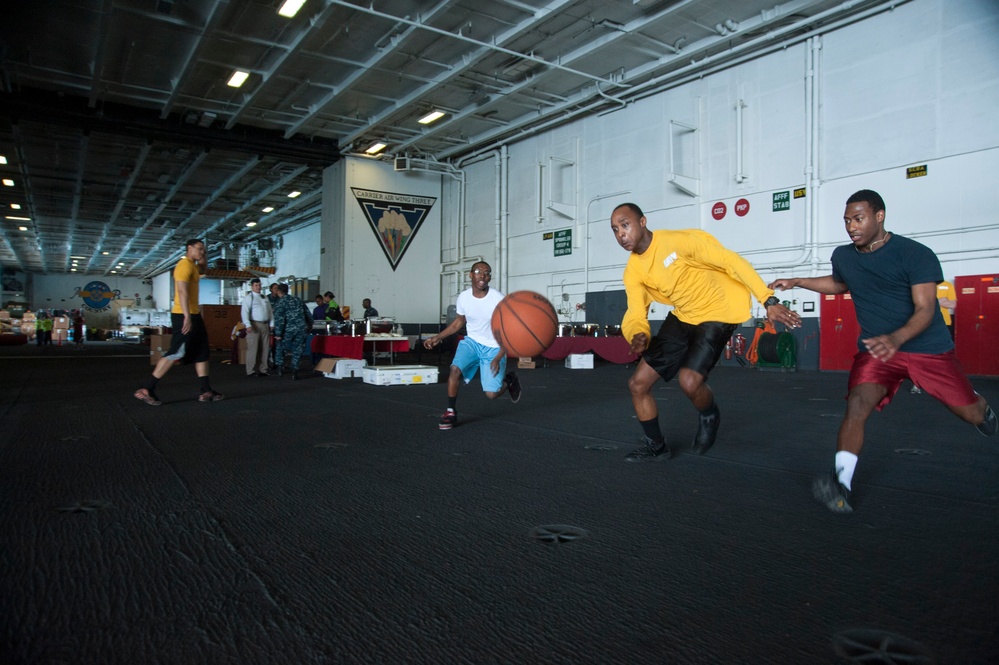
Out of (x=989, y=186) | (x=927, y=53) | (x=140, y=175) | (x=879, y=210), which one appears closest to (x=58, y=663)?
(x=879, y=210)

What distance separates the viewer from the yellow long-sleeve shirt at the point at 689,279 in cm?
377

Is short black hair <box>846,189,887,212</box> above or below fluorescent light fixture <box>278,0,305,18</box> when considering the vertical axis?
below

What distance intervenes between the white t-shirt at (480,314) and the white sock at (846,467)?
307cm

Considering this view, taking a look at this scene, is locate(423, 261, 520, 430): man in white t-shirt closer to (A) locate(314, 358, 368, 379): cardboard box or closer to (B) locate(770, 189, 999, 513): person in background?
(B) locate(770, 189, 999, 513): person in background

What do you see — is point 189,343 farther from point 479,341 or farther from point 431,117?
point 431,117

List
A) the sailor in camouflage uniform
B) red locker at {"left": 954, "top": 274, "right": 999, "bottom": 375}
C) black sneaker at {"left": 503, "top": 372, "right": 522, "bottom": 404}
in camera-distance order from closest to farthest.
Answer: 1. black sneaker at {"left": 503, "top": 372, "right": 522, "bottom": 404}
2. red locker at {"left": 954, "top": 274, "right": 999, "bottom": 375}
3. the sailor in camouflage uniform

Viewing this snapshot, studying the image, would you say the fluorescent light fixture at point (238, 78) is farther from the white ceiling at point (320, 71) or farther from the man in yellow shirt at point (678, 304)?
the man in yellow shirt at point (678, 304)

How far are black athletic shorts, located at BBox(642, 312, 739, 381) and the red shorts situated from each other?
966 millimetres

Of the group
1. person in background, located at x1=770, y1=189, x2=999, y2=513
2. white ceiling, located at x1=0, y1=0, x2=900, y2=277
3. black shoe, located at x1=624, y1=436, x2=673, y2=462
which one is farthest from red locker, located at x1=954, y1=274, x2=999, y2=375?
person in background, located at x1=770, y1=189, x2=999, y2=513

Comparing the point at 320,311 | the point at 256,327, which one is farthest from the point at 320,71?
the point at 256,327

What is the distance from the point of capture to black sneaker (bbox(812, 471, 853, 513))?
8.99ft

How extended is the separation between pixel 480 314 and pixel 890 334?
130 inches

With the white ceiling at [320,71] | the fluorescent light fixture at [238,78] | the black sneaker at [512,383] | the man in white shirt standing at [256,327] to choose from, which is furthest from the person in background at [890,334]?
the fluorescent light fixture at [238,78]

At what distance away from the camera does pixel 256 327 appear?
10.4 meters
